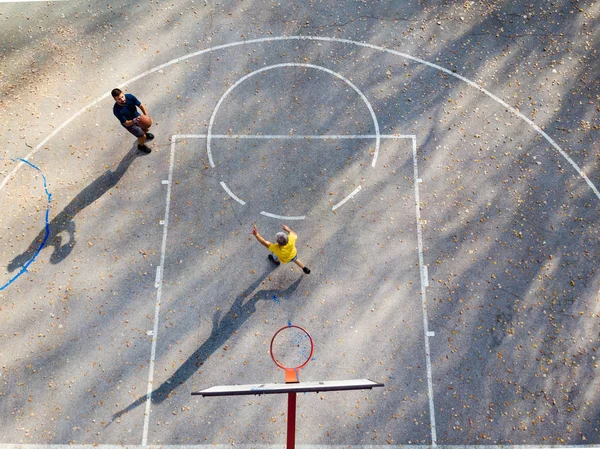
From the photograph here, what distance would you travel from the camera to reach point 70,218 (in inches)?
432

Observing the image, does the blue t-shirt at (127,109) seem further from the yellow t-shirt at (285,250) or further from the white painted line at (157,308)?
the yellow t-shirt at (285,250)

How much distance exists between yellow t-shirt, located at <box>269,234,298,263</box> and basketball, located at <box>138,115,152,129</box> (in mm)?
4450

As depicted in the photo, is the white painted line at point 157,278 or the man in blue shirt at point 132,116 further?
the white painted line at point 157,278

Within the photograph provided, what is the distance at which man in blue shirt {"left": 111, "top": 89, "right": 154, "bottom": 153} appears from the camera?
10.1m

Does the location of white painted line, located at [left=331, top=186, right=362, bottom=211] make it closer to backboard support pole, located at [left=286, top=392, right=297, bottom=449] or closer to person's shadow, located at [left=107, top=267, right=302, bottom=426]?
person's shadow, located at [left=107, top=267, right=302, bottom=426]

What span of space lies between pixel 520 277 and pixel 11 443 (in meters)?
11.6

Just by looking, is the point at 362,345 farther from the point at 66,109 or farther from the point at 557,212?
the point at 66,109

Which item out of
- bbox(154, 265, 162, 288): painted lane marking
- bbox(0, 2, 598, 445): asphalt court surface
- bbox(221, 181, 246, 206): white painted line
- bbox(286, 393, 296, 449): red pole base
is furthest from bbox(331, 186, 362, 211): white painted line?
bbox(286, 393, 296, 449): red pole base

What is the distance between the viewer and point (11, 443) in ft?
31.1

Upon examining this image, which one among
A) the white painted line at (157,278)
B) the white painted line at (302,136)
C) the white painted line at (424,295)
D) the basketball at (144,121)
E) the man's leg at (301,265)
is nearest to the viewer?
the white painted line at (424,295)

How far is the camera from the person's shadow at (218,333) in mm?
9703

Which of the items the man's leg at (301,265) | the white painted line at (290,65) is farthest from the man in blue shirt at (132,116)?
the man's leg at (301,265)

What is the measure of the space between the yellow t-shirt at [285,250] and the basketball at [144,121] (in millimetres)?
4450

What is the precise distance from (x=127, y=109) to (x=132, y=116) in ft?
0.89
